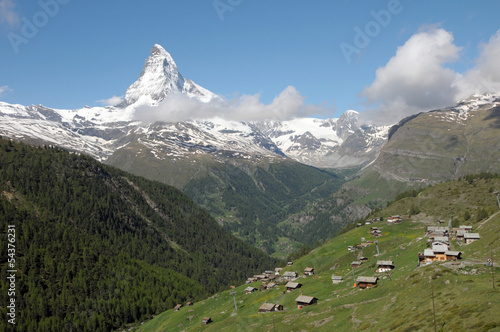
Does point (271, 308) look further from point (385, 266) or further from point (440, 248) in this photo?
point (440, 248)

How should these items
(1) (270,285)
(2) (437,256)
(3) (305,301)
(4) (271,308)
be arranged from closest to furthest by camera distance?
1. (2) (437,256)
2. (3) (305,301)
3. (4) (271,308)
4. (1) (270,285)

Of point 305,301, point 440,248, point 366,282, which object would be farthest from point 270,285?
point 440,248

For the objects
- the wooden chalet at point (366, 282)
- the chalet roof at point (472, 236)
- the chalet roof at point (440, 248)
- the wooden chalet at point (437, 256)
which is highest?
the chalet roof at point (440, 248)

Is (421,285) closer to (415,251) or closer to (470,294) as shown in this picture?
(470,294)

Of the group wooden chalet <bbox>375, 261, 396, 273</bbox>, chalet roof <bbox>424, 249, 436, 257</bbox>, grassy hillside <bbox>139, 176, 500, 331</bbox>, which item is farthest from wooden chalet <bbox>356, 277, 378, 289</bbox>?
chalet roof <bbox>424, 249, 436, 257</bbox>

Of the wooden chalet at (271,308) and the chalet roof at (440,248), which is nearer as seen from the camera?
the chalet roof at (440,248)

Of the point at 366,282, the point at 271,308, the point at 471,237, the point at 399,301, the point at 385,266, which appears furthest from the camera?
the point at 385,266

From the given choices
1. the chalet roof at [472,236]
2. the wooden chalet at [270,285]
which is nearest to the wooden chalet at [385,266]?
the chalet roof at [472,236]

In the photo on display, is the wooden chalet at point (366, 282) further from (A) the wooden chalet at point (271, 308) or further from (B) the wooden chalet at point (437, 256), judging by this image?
(A) the wooden chalet at point (271, 308)

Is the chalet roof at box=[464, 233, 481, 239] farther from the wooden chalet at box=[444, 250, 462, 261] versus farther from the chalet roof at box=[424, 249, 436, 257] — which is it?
the wooden chalet at box=[444, 250, 462, 261]

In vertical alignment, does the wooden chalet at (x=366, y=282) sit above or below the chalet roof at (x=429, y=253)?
below

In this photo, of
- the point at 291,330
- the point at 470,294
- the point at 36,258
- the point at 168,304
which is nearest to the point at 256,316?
the point at 291,330

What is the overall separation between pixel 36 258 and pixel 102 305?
44233mm

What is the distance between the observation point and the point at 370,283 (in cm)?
10262
